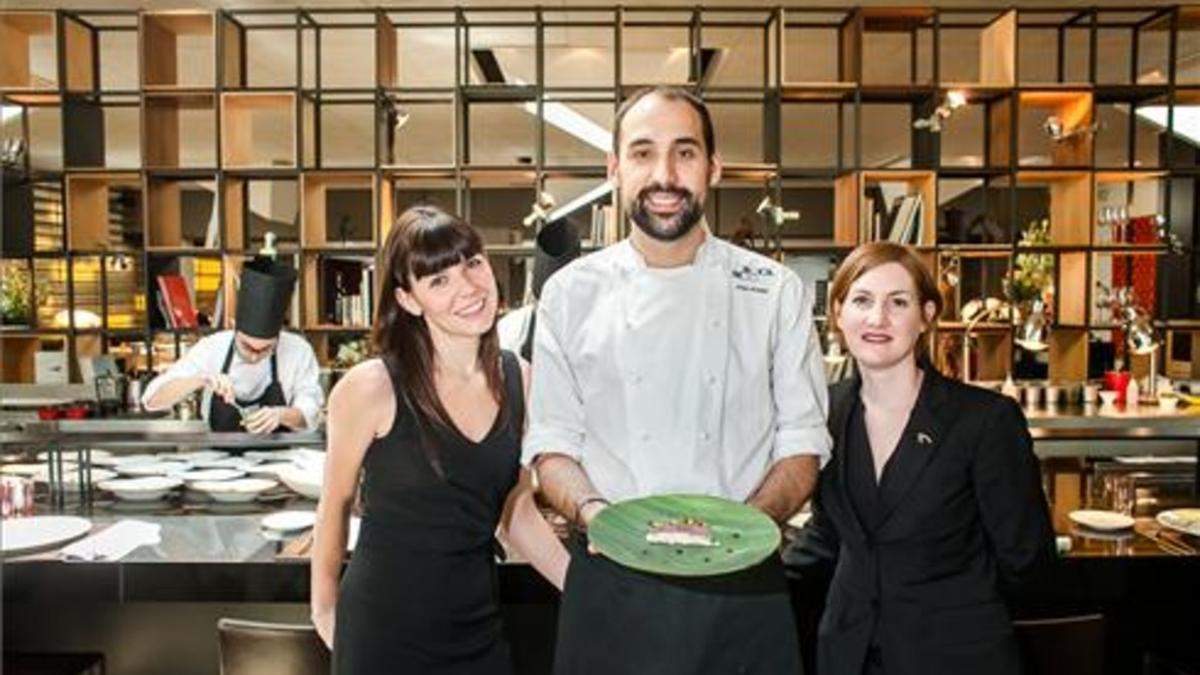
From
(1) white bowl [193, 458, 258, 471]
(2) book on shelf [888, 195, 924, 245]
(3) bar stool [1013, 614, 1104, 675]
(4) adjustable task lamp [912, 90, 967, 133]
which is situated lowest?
(3) bar stool [1013, 614, 1104, 675]

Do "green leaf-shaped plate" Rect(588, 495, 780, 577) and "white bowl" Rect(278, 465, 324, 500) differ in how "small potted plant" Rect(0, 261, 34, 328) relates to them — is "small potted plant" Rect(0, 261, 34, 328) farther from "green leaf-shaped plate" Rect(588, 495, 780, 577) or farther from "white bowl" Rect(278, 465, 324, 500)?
"green leaf-shaped plate" Rect(588, 495, 780, 577)

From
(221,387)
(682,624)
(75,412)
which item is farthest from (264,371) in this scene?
(682,624)

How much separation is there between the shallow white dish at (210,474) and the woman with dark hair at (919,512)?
1587 mm

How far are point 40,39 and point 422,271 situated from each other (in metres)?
5.76

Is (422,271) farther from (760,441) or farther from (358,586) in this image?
(760,441)

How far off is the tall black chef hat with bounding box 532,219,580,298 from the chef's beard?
1.35 ft

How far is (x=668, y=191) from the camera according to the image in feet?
5.26

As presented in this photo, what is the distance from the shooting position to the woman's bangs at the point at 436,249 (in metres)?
1.62

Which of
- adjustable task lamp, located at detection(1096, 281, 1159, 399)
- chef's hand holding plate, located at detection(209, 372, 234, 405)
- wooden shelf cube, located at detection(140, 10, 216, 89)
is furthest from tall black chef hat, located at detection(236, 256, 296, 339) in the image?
adjustable task lamp, located at detection(1096, 281, 1159, 399)

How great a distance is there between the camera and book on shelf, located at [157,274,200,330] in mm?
5289

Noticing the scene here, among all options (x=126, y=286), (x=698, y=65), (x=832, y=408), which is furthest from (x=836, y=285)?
(x=126, y=286)

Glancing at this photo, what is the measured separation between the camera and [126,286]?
Result: 723 cm

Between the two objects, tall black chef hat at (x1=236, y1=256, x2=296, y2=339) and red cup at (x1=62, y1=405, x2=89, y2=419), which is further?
red cup at (x1=62, y1=405, x2=89, y2=419)

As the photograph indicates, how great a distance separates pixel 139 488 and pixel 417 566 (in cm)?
116
